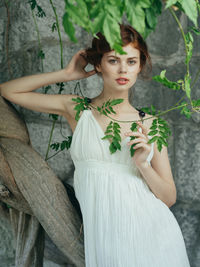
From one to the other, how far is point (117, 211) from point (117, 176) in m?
0.13

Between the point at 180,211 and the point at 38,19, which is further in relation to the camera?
the point at 180,211

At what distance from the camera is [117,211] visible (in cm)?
130

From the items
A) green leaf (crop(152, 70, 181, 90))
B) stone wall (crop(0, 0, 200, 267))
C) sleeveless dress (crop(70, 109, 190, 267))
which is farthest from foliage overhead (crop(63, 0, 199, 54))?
stone wall (crop(0, 0, 200, 267))

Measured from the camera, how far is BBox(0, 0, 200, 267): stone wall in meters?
1.69

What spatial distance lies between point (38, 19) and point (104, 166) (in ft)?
2.56

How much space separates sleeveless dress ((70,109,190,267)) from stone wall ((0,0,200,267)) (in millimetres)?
419

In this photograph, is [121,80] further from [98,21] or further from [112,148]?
[98,21]

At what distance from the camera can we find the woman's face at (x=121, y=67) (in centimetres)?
129

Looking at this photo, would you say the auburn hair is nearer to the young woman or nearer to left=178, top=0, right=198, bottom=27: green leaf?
the young woman

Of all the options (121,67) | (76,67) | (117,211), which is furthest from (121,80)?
(117,211)

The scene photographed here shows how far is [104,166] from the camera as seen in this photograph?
1354mm

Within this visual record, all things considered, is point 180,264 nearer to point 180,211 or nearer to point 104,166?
point 104,166

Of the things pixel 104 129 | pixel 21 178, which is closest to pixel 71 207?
pixel 21 178

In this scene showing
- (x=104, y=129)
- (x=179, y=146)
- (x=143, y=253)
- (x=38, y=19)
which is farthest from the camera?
(x=179, y=146)
